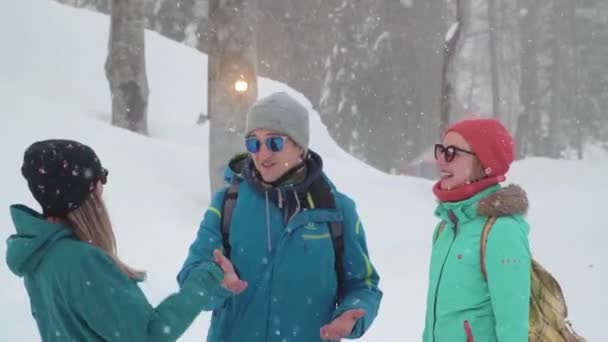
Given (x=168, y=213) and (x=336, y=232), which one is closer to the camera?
(x=336, y=232)

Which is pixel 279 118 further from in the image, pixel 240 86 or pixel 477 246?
pixel 240 86

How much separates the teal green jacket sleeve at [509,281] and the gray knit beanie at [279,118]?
973 millimetres

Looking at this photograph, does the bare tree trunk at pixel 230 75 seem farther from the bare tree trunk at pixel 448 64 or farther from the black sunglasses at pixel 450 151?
the bare tree trunk at pixel 448 64

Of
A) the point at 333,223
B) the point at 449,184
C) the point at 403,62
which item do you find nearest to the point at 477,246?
the point at 449,184

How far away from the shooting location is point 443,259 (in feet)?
10.00

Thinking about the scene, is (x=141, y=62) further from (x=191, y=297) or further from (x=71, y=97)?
(x=191, y=297)

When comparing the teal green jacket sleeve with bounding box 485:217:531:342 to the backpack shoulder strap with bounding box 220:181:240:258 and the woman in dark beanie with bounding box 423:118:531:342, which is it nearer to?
the woman in dark beanie with bounding box 423:118:531:342

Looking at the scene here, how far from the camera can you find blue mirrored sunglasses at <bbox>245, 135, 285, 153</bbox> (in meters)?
2.88

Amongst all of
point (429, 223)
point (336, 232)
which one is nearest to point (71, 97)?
point (429, 223)

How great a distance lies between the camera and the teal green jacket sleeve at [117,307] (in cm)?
225

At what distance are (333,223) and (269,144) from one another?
0.45m


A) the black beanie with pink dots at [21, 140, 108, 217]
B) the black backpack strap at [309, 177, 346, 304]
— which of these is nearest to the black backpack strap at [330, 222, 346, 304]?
the black backpack strap at [309, 177, 346, 304]

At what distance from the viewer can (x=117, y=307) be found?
2.28m

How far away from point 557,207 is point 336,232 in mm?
8623
